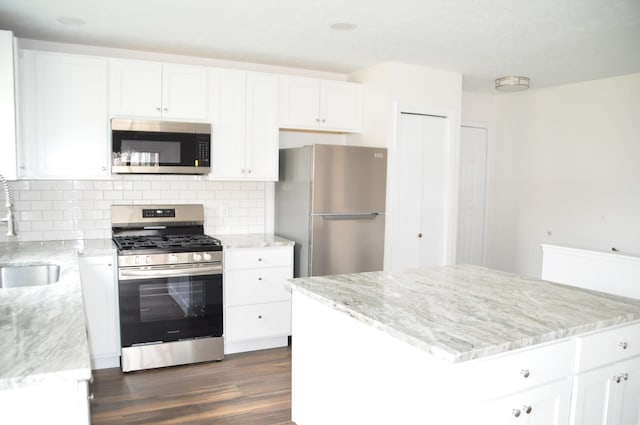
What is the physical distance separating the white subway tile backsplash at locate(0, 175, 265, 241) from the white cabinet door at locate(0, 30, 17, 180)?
64 cm

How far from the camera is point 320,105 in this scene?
14.5ft

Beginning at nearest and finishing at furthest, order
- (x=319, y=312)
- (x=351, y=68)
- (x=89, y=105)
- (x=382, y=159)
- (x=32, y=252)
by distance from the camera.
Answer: (x=319, y=312) < (x=32, y=252) < (x=89, y=105) < (x=382, y=159) < (x=351, y=68)

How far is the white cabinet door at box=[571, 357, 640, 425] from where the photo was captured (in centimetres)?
196

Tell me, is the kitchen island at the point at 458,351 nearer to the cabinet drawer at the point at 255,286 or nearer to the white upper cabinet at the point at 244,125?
the cabinet drawer at the point at 255,286

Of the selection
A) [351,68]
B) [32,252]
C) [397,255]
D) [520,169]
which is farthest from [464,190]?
[32,252]

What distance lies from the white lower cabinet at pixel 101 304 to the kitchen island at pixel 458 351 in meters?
1.66

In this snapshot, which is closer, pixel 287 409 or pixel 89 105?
pixel 287 409

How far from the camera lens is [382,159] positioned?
166 inches

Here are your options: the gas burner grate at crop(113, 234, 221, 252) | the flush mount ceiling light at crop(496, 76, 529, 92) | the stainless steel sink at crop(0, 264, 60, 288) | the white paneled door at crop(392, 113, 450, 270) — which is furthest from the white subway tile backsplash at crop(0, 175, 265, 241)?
the flush mount ceiling light at crop(496, 76, 529, 92)

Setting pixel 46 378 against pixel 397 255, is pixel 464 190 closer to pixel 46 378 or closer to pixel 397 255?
pixel 397 255

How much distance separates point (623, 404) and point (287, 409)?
1.85m

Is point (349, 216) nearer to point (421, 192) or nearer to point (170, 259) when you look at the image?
point (421, 192)

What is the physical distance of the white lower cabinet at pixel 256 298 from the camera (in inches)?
154

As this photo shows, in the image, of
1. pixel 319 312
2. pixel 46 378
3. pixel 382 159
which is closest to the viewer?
pixel 46 378
